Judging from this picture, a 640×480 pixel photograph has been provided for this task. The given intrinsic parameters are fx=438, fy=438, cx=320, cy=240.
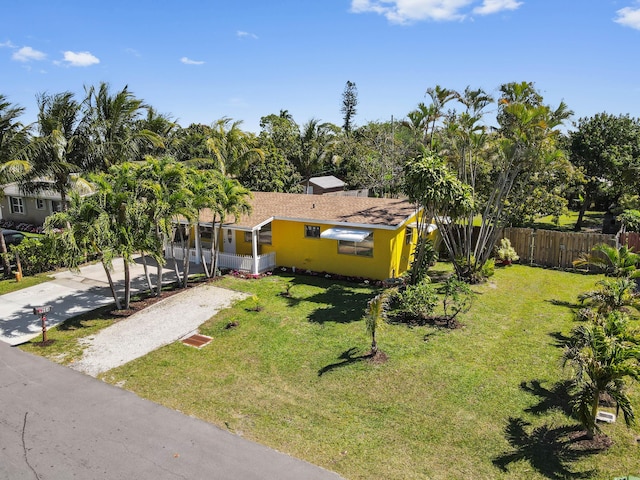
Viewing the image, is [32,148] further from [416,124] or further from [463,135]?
[463,135]

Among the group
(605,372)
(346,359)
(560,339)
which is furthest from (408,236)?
(605,372)

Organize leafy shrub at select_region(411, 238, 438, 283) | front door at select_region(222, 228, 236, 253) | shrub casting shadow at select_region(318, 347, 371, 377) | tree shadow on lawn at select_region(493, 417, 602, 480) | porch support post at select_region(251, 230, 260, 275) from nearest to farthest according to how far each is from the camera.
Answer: tree shadow on lawn at select_region(493, 417, 602, 480) < shrub casting shadow at select_region(318, 347, 371, 377) < leafy shrub at select_region(411, 238, 438, 283) < porch support post at select_region(251, 230, 260, 275) < front door at select_region(222, 228, 236, 253)

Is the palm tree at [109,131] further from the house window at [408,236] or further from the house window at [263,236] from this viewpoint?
the house window at [408,236]

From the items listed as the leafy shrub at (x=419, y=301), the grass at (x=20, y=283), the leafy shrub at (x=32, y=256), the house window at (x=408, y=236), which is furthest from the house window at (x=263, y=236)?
the leafy shrub at (x=419, y=301)

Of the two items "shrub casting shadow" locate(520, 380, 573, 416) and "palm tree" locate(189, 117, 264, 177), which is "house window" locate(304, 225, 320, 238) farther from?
"shrub casting shadow" locate(520, 380, 573, 416)

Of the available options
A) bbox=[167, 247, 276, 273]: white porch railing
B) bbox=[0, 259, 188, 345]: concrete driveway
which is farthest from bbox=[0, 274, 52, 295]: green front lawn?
bbox=[167, 247, 276, 273]: white porch railing

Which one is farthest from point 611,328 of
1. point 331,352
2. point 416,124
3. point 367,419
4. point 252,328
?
point 416,124

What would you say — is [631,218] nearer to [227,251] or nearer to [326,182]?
[227,251]
